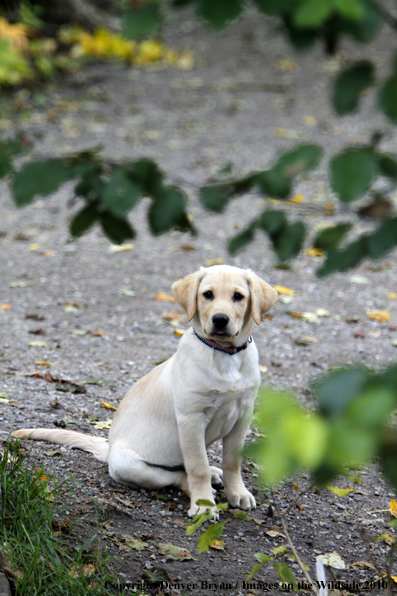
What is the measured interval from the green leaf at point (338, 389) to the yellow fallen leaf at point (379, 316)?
5.60m

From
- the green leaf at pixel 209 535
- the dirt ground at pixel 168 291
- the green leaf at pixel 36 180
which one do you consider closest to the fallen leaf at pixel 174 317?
the dirt ground at pixel 168 291

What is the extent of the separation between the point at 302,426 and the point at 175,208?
27.0 inches

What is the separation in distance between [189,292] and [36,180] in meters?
2.01

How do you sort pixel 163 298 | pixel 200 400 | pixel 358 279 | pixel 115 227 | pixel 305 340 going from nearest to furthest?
1. pixel 115 227
2. pixel 200 400
3. pixel 305 340
4. pixel 163 298
5. pixel 358 279

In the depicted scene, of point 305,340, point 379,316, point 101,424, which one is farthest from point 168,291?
point 101,424

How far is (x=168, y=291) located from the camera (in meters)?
6.85

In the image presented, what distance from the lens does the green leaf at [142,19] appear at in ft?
3.26

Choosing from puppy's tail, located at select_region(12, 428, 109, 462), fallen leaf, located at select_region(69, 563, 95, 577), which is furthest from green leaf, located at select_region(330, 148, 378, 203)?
puppy's tail, located at select_region(12, 428, 109, 462)

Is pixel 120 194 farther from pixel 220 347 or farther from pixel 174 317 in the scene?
pixel 174 317

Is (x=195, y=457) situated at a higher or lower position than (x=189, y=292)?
lower

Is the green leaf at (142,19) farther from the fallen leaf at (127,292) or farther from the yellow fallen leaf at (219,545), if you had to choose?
the fallen leaf at (127,292)

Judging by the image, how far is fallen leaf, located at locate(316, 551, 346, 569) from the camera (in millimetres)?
2947

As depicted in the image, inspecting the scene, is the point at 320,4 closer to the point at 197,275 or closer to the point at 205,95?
the point at 197,275

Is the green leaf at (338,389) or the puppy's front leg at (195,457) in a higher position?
the green leaf at (338,389)
